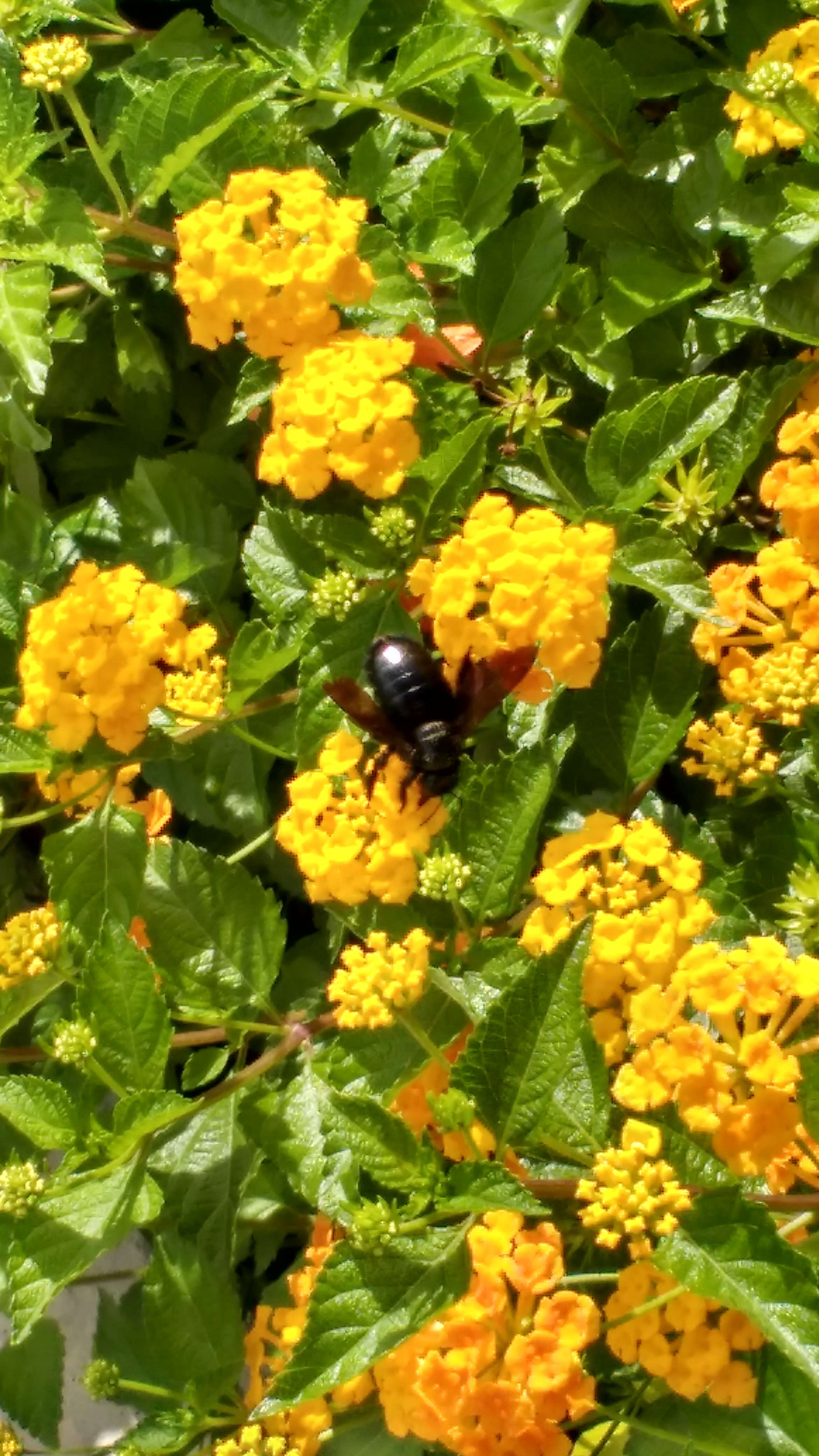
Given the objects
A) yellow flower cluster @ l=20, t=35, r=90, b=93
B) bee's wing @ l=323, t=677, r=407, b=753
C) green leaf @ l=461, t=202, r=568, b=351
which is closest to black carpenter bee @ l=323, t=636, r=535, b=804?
bee's wing @ l=323, t=677, r=407, b=753

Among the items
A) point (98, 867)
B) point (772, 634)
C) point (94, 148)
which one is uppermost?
point (94, 148)

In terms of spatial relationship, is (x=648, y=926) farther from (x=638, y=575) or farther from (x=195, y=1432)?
(x=195, y=1432)

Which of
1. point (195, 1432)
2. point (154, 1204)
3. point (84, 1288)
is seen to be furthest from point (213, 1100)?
point (84, 1288)

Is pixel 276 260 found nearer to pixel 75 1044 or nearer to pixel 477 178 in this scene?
pixel 477 178

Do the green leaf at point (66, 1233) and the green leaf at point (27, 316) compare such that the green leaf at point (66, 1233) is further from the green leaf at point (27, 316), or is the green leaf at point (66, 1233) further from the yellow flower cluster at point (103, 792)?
the green leaf at point (27, 316)

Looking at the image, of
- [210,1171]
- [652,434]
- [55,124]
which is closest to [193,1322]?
[210,1171]

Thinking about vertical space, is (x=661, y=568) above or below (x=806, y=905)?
above
